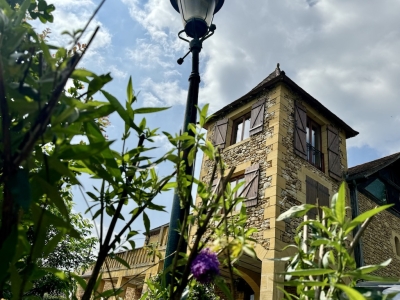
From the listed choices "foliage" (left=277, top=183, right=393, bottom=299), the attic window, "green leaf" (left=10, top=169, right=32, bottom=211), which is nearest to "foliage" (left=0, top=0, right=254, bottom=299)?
"green leaf" (left=10, top=169, right=32, bottom=211)

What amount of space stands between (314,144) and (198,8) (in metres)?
10.3

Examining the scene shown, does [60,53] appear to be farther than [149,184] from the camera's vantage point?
No

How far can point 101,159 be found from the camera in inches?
27.8

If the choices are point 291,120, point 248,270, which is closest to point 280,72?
point 291,120

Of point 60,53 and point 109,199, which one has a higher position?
point 60,53

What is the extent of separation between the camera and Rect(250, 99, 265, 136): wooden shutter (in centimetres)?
1112

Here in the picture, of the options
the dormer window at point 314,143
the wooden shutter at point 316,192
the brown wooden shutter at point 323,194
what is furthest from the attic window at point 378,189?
the wooden shutter at point 316,192

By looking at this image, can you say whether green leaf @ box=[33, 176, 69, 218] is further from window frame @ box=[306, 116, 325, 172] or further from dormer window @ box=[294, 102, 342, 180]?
window frame @ box=[306, 116, 325, 172]

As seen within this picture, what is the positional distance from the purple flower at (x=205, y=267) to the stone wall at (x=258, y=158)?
8555 millimetres

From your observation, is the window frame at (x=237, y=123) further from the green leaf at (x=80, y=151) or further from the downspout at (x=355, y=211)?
the green leaf at (x=80, y=151)

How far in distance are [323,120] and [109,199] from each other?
12320 mm

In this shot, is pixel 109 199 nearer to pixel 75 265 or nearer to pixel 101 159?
pixel 101 159

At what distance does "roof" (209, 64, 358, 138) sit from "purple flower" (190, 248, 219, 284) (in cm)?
1100

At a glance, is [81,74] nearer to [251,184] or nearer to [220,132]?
[251,184]
